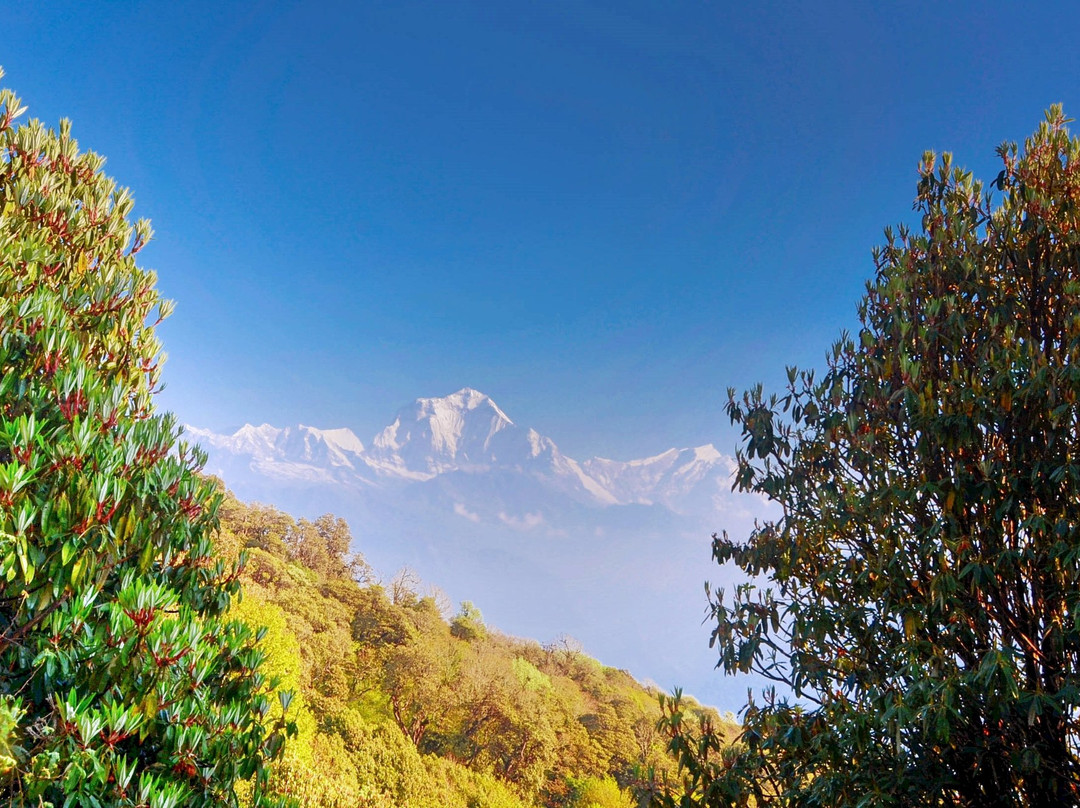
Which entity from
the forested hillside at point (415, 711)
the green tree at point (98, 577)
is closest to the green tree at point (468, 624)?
the forested hillside at point (415, 711)

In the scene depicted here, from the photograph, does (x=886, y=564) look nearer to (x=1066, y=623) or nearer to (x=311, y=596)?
(x=1066, y=623)

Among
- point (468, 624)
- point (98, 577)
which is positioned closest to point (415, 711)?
point (468, 624)

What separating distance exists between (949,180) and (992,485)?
148 inches

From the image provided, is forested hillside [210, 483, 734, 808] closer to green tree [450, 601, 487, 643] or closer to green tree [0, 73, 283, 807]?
green tree [450, 601, 487, 643]

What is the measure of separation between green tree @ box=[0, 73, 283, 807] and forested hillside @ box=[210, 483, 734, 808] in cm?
1340

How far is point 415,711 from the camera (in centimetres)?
2856

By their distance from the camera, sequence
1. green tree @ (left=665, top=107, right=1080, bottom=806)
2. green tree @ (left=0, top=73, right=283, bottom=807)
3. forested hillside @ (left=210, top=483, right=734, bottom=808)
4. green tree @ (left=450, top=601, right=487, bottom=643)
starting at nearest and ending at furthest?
green tree @ (left=0, top=73, right=283, bottom=807), green tree @ (left=665, top=107, right=1080, bottom=806), forested hillside @ (left=210, top=483, right=734, bottom=808), green tree @ (left=450, top=601, right=487, bottom=643)

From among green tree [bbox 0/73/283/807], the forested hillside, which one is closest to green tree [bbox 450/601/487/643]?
the forested hillside

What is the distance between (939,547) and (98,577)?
6.08 m

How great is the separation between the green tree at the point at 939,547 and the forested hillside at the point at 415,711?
13.9m

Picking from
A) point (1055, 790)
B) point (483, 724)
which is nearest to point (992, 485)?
point (1055, 790)

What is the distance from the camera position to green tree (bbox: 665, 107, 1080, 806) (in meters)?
4.55

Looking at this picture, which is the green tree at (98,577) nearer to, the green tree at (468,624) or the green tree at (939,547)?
the green tree at (939,547)

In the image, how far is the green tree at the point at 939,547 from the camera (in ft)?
14.9
